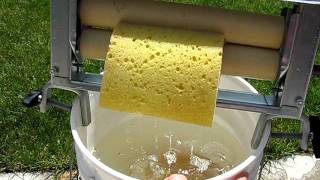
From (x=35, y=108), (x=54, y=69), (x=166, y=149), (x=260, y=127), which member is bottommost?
(x=35, y=108)

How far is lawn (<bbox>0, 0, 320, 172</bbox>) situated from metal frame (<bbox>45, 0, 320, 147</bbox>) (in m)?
Result: 0.54

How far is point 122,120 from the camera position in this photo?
1490 mm

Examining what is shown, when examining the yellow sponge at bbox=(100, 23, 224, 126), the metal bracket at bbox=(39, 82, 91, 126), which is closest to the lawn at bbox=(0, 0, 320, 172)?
the metal bracket at bbox=(39, 82, 91, 126)

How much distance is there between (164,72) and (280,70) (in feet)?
0.75

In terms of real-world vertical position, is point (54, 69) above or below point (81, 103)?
above

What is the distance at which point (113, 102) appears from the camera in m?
1.05

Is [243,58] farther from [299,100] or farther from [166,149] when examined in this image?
[166,149]

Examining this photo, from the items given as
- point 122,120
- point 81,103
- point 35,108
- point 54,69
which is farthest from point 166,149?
point 35,108

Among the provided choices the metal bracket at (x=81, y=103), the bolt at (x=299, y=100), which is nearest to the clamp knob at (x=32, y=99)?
the metal bracket at (x=81, y=103)

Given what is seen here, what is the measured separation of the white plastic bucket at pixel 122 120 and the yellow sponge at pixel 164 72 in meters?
0.16

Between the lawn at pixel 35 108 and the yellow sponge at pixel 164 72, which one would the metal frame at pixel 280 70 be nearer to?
the yellow sponge at pixel 164 72

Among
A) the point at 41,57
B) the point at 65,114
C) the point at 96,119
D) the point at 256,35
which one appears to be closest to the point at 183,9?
the point at 256,35

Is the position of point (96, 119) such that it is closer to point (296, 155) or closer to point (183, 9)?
point (183, 9)

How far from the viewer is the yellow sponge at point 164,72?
1.00 m
